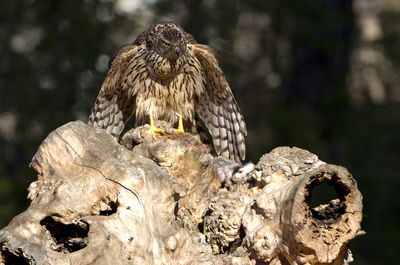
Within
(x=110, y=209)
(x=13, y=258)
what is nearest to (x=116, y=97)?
(x=110, y=209)

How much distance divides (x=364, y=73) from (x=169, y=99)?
8.37m

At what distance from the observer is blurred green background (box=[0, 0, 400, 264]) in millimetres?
10719

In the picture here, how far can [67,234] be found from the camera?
A: 10.8 feet

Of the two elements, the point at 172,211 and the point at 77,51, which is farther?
the point at 77,51

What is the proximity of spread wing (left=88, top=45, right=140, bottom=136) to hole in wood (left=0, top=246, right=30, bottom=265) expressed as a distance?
2.58 meters

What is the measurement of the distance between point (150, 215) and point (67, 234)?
1.50 feet

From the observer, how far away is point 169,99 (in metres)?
5.51

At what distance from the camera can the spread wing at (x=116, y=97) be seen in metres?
5.50

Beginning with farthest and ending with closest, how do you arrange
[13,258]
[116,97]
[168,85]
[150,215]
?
[116,97] → [168,85] → [150,215] → [13,258]

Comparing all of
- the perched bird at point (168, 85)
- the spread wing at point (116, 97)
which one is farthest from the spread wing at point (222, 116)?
the spread wing at point (116, 97)

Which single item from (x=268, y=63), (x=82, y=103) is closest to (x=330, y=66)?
(x=268, y=63)

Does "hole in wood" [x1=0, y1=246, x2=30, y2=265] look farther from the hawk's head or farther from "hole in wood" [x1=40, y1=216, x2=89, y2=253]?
the hawk's head

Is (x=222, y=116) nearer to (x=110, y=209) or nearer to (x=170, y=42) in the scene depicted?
(x=170, y=42)

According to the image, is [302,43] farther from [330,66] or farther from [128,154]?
[128,154]
